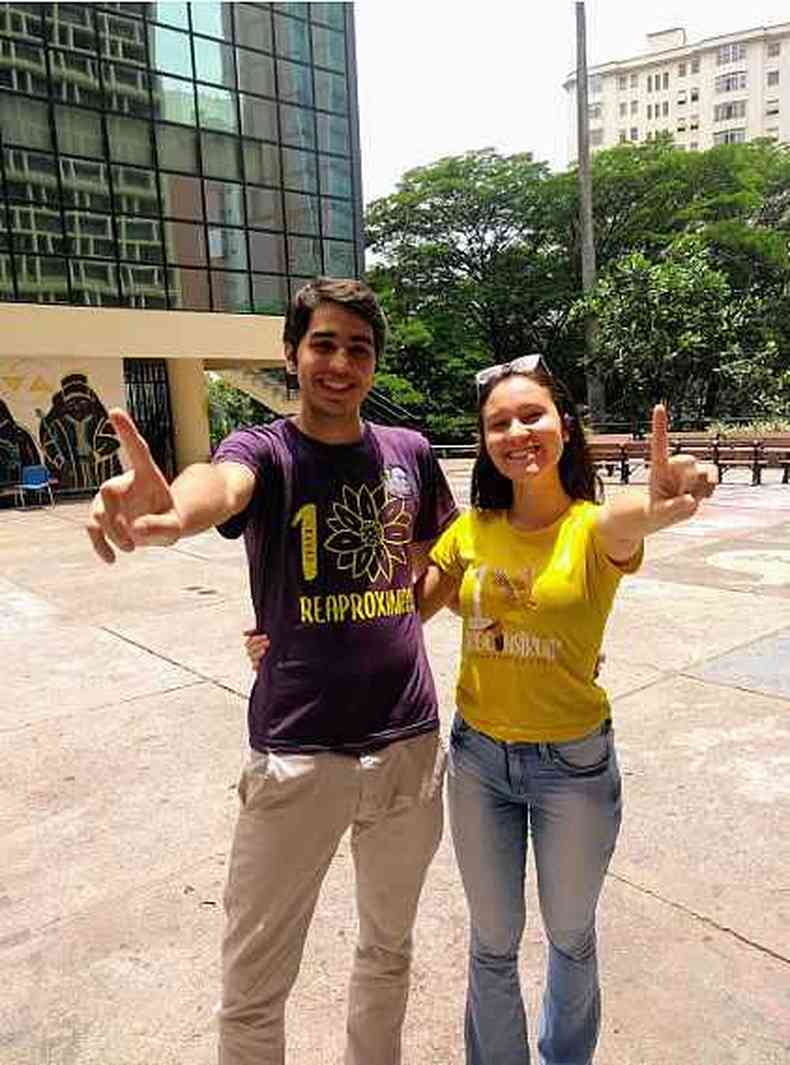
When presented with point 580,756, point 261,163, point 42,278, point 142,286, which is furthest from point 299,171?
point 580,756

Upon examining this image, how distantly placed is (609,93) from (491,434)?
95366 millimetres

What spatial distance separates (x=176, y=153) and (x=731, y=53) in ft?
247

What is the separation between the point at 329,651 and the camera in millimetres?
1827

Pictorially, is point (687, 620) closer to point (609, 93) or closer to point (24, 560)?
point (24, 560)

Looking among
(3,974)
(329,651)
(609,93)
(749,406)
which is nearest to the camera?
(329,651)

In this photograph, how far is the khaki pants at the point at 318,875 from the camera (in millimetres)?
1800

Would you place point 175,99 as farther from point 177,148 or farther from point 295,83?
point 295,83

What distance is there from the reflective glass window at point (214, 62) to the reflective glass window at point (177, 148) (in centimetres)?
148

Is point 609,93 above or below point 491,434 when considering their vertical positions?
above

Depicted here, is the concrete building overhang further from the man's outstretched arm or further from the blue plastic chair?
the man's outstretched arm

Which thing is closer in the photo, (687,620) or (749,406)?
(687,620)

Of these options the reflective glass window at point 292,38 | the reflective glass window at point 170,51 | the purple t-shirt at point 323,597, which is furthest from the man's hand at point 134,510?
the reflective glass window at point 292,38

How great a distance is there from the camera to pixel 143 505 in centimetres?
156

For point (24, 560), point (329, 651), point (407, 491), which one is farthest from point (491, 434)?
point (24, 560)
